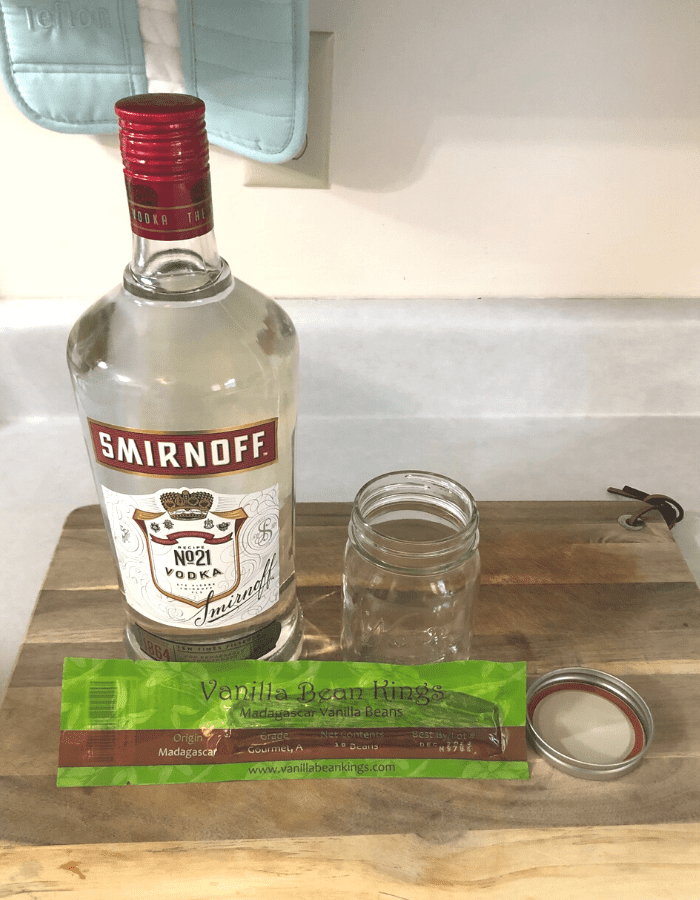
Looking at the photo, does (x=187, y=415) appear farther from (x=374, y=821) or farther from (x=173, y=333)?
(x=374, y=821)

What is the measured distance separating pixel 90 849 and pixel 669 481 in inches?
23.7

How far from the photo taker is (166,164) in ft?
1.35

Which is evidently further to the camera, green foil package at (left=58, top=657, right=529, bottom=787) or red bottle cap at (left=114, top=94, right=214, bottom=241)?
green foil package at (left=58, top=657, right=529, bottom=787)

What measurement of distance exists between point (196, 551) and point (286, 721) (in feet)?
0.43

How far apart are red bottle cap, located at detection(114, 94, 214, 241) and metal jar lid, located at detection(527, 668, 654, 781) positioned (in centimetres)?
39

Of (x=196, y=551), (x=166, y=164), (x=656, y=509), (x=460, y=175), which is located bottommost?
(x=656, y=509)

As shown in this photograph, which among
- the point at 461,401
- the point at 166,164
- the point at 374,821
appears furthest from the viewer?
the point at 461,401

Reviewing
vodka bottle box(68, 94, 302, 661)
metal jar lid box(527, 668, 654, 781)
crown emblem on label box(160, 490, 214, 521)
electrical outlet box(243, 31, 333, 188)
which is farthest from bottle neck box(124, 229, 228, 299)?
metal jar lid box(527, 668, 654, 781)

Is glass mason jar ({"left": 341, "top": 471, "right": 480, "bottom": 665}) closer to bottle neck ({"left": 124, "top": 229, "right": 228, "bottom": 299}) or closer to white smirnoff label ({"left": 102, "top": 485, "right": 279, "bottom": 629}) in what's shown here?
white smirnoff label ({"left": 102, "top": 485, "right": 279, "bottom": 629})

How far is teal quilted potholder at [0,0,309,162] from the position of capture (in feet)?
1.94

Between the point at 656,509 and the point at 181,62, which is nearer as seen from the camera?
the point at 181,62

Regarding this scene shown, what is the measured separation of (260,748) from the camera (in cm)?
55

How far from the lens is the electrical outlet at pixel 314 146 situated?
0.65 meters

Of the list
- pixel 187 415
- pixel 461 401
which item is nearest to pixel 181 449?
pixel 187 415
